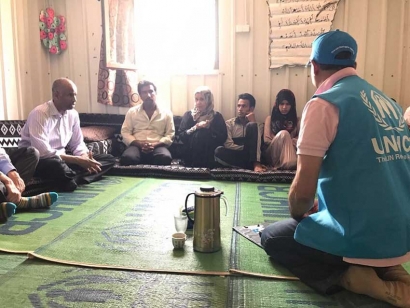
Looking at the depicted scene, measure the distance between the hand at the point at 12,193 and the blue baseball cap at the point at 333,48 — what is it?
2005 millimetres

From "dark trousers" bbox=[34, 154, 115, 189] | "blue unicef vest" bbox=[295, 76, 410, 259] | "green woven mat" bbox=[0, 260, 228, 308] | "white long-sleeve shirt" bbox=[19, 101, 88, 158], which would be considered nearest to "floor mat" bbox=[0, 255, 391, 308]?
"green woven mat" bbox=[0, 260, 228, 308]

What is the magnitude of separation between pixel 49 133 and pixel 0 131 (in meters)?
0.74

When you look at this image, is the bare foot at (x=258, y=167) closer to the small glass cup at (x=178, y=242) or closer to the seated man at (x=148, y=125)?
the seated man at (x=148, y=125)

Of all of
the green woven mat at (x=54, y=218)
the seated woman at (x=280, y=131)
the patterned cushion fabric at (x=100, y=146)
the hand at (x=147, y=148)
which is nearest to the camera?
the green woven mat at (x=54, y=218)

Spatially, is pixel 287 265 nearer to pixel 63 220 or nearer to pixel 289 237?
pixel 289 237

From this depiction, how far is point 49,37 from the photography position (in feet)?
16.2

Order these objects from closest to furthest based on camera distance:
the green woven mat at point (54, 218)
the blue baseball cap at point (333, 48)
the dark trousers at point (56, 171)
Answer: the blue baseball cap at point (333, 48) → the green woven mat at point (54, 218) → the dark trousers at point (56, 171)

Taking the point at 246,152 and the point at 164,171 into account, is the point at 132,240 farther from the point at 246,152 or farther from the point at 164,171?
the point at 246,152

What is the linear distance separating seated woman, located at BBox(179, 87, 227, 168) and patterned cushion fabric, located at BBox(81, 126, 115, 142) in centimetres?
87

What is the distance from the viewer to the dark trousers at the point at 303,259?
1529 mm

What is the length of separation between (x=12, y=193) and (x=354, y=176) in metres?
2.07

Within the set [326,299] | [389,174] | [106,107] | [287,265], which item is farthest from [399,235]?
[106,107]

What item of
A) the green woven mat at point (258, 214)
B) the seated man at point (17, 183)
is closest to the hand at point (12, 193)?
the seated man at point (17, 183)

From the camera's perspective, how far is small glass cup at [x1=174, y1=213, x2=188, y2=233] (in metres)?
2.11
